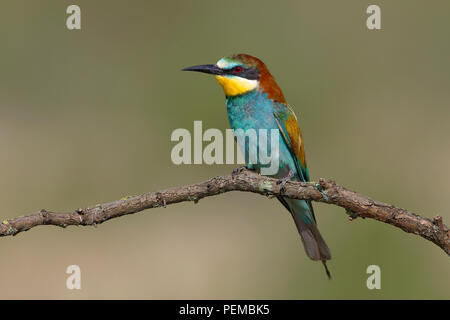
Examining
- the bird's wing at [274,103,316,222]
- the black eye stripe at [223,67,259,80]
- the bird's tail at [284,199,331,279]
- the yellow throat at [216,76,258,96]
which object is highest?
the black eye stripe at [223,67,259,80]

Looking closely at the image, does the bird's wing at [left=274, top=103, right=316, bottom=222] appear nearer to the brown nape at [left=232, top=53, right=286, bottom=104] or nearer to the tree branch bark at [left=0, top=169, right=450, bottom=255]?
the brown nape at [left=232, top=53, right=286, bottom=104]

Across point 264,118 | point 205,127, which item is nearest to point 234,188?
point 264,118

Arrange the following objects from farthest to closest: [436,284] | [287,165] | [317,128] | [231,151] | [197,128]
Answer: [317,128] → [197,128] → [436,284] → [231,151] → [287,165]

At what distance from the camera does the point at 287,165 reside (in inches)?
123

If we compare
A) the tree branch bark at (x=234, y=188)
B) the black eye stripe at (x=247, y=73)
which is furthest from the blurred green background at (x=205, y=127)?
the tree branch bark at (x=234, y=188)

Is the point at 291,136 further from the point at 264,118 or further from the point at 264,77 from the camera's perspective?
the point at 264,77

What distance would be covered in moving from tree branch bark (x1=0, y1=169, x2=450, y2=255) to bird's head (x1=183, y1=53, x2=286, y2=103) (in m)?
0.83

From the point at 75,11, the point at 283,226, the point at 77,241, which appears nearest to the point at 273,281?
the point at 283,226

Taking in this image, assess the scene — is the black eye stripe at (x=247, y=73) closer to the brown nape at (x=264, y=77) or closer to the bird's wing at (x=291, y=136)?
the brown nape at (x=264, y=77)

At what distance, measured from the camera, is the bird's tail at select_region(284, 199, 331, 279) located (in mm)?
3084

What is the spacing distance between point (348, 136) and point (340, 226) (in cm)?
109

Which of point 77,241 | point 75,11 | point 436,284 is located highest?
point 75,11

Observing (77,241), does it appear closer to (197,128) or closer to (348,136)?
(197,128)

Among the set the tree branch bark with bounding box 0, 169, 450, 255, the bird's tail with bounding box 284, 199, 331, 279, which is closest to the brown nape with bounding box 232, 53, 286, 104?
the bird's tail with bounding box 284, 199, 331, 279
